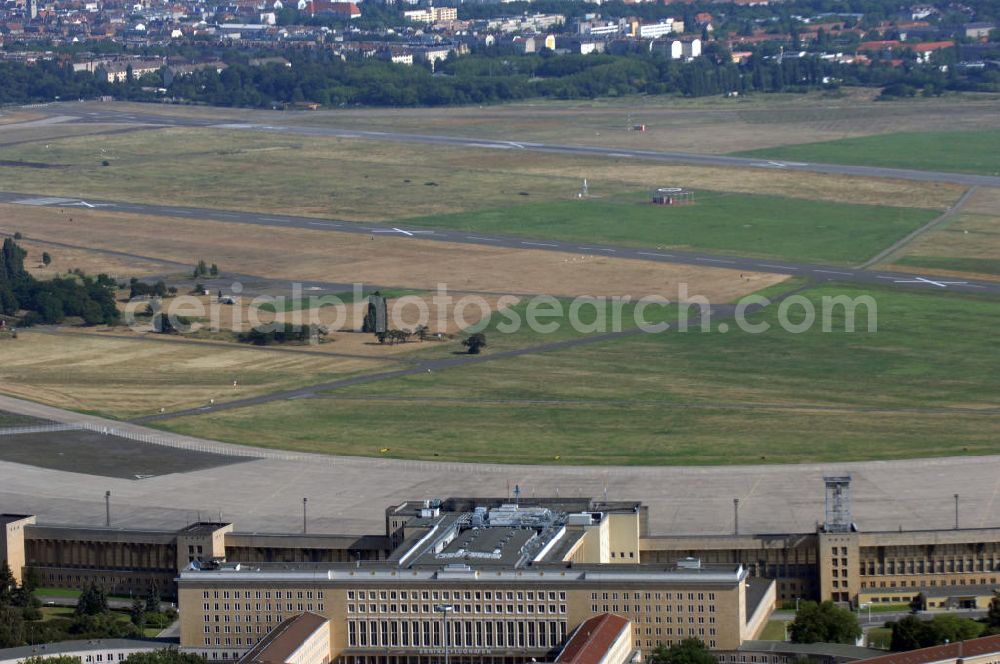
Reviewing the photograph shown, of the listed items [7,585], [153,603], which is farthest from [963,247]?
[7,585]

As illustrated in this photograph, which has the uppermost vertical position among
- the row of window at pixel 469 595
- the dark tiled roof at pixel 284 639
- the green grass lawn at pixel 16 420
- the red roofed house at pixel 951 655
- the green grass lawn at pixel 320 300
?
the green grass lawn at pixel 320 300

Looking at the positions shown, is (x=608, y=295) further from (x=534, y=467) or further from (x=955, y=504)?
(x=955, y=504)

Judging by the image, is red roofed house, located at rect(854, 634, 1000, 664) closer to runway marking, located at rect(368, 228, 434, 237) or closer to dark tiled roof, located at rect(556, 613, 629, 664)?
dark tiled roof, located at rect(556, 613, 629, 664)

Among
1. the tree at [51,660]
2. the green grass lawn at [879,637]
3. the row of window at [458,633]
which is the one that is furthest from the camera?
the green grass lawn at [879,637]

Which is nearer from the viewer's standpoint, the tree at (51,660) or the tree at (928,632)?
the tree at (51,660)

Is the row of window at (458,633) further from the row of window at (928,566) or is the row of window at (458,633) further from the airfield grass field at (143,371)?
the airfield grass field at (143,371)

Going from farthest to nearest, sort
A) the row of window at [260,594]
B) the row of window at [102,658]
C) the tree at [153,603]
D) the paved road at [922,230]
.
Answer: the paved road at [922,230], the tree at [153,603], the row of window at [260,594], the row of window at [102,658]

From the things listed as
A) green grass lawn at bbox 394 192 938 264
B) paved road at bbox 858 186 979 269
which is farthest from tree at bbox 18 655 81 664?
green grass lawn at bbox 394 192 938 264

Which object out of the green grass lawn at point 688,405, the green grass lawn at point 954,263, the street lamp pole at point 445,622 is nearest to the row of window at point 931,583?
the green grass lawn at point 688,405
